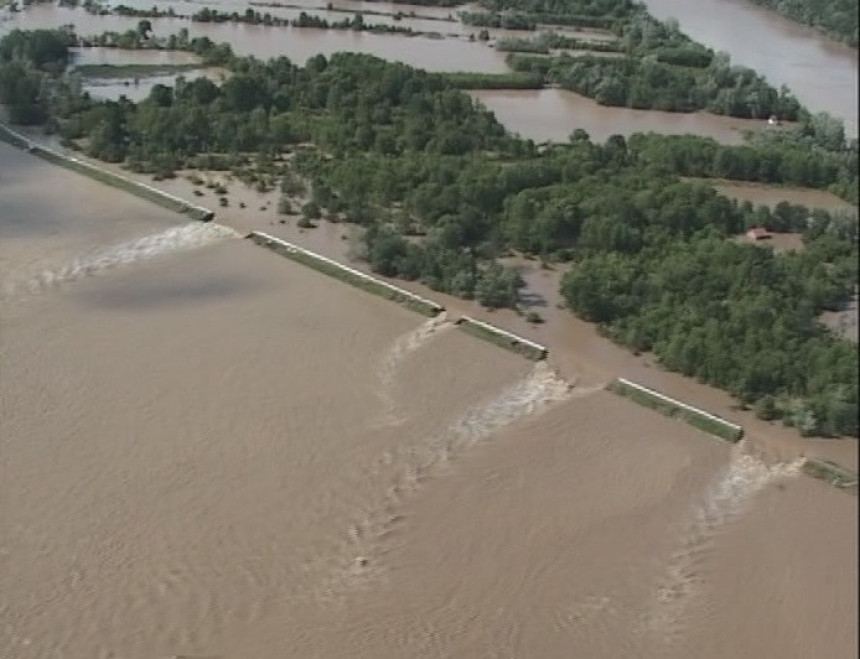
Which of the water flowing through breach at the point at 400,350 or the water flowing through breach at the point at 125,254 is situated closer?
the water flowing through breach at the point at 400,350

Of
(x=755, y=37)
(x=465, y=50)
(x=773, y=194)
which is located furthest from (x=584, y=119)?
(x=465, y=50)

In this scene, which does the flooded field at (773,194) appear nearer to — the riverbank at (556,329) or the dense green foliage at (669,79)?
the dense green foliage at (669,79)

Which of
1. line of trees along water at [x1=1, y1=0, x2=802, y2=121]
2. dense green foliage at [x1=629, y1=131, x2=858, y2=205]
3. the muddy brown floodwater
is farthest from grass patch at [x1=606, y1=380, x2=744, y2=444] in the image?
line of trees along water at [x1=1, y1=0, x2=802, y2=121]

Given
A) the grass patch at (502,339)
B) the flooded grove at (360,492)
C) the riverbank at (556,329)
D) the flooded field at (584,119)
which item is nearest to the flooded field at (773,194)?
the flooded field at (584,119)

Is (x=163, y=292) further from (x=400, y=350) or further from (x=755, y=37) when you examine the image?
(x=755, y=37)

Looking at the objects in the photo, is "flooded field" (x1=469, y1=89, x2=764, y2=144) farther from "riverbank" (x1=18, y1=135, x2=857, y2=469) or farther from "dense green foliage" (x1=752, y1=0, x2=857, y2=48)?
"dense green foliage" (x1=752, y1=0, x2=857, y2=48)

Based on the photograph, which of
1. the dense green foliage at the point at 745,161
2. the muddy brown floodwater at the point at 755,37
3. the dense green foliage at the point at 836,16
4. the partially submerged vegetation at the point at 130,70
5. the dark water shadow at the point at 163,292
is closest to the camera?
the dense green foliage at the point at 836,16

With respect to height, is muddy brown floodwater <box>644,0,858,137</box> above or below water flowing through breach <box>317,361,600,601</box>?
above

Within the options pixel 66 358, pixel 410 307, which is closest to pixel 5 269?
pixel 66 358
